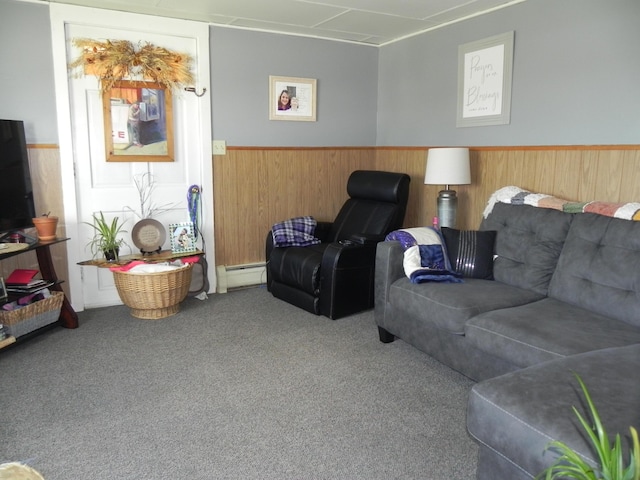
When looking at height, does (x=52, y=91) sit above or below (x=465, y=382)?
above

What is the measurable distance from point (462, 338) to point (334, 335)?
1.00 m

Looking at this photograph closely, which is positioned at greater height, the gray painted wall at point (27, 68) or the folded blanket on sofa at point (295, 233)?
the gray painted wall at point (27, 68)

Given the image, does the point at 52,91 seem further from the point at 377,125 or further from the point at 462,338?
the point at 462,338

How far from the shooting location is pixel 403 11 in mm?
3623

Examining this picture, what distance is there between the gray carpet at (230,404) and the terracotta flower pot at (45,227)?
617mm

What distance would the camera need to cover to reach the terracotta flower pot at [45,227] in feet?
10.8

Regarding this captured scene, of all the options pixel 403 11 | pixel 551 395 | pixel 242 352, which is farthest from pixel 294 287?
pixel 551 395

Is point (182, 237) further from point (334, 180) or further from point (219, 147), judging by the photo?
point (334, 180)

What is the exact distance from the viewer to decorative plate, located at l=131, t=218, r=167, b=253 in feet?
12.7

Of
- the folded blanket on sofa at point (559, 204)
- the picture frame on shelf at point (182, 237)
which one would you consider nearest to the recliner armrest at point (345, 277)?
the folded blanket on sofa at point (559, 204)

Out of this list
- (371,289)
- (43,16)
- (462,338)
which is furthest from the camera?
(371,289)

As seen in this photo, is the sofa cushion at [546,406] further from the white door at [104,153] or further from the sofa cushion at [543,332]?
the white door at [104,153]

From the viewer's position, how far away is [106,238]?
366 cm

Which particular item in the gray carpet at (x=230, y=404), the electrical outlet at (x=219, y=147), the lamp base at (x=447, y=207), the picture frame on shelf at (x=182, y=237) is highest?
the electrical outlet at (x=219, y=147)
